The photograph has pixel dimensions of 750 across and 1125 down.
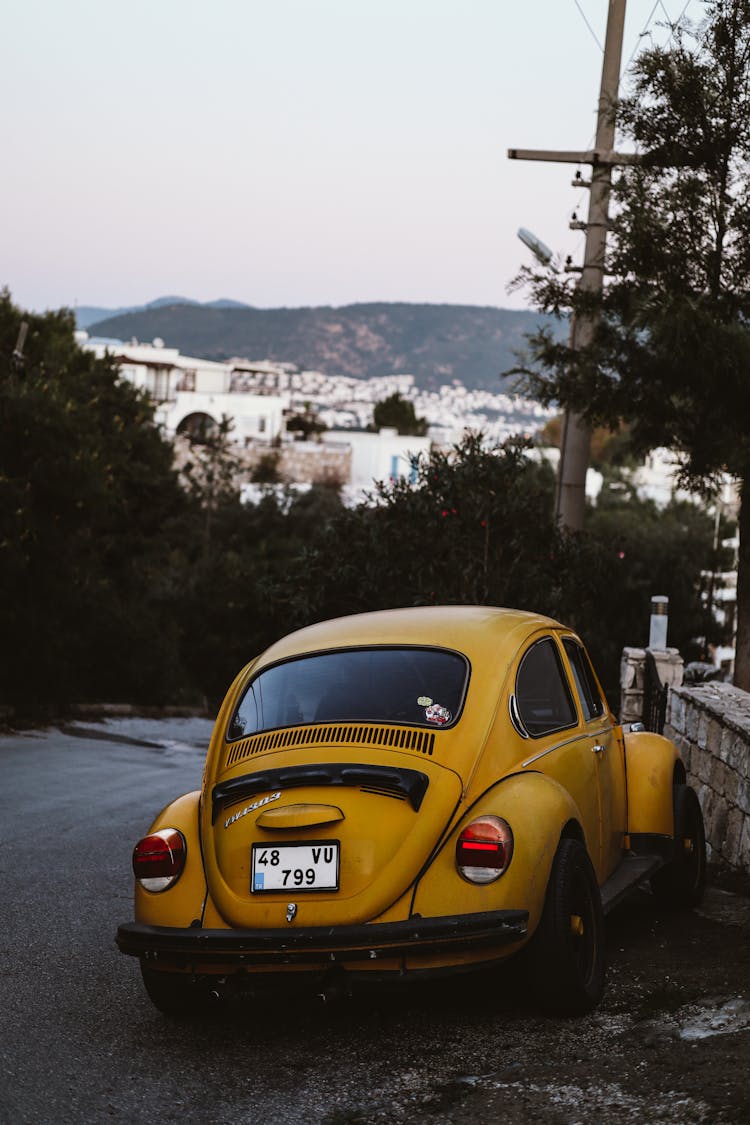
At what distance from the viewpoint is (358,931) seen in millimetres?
5125

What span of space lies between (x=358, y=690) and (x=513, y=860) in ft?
3.67

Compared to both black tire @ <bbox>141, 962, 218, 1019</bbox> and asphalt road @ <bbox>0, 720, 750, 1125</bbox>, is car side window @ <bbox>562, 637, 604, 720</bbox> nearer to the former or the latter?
asphalt road @ <bbox>0, 720, 750, 1125</bbox>

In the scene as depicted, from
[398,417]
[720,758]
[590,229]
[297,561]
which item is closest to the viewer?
[720,758]

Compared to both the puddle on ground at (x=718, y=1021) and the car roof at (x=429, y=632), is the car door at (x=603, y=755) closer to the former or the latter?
the car roof at (x=429, y=632)

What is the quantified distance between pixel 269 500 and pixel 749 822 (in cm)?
5222

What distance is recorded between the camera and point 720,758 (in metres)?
8.80

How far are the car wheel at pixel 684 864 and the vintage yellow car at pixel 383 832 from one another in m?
1.02

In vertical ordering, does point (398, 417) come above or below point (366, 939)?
above

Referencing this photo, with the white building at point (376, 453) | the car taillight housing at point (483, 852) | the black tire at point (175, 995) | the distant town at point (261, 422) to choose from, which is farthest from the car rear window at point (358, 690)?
the white building at point (376, 453)

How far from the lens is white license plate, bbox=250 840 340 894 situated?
17.3 ft

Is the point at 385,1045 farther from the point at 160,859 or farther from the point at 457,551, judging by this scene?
Answer: the point at 457,551

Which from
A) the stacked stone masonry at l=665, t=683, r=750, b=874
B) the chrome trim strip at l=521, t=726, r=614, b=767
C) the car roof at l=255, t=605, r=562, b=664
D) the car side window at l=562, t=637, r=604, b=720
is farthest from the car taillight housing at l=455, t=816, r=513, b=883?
the stacked stone masonry at l=665, t=683, r=750, b=874

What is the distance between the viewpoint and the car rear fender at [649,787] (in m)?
7.31

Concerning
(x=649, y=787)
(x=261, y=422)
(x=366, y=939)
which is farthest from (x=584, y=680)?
(x=261, y=422)
